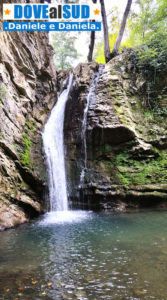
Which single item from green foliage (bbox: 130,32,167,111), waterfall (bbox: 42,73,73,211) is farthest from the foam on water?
green foliage (bbox: 130,32,167,111)

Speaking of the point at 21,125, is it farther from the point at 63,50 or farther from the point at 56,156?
the point at 63,50

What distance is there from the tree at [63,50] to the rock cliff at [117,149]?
1238 centimetres

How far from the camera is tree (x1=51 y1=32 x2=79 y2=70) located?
21.6 metres

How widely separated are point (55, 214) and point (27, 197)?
4.58 feet

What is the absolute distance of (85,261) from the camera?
353 cm

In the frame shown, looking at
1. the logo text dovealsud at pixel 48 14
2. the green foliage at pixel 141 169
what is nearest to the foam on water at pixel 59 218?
the green foliage at pixel 141 169

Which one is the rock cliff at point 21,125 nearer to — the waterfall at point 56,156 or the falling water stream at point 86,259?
the waterfall at point 56,156

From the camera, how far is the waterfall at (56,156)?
878cm

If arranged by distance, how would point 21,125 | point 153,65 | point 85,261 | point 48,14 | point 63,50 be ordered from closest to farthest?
point 85,261
point 48,14
point 21,125
point 153,65
point 63,50

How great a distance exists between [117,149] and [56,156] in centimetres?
303

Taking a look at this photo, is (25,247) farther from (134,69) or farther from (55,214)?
(134,69)

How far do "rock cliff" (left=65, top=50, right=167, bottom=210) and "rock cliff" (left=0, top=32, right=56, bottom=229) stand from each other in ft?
5.99

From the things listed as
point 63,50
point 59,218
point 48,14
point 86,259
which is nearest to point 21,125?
point 59,218

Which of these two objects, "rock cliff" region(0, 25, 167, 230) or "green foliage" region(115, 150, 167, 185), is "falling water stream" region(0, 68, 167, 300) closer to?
"rock cliff" region(0, 25, 167, 230)
